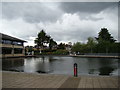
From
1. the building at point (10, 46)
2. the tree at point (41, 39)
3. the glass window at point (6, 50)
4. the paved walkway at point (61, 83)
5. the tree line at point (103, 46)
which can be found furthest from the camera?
the tree at point (41, 39)

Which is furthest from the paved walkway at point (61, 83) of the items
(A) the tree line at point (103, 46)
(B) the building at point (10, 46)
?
(A) the tree line at point (103, 46)

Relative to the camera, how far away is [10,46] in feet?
147

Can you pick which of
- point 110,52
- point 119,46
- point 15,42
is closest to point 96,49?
point 110,52

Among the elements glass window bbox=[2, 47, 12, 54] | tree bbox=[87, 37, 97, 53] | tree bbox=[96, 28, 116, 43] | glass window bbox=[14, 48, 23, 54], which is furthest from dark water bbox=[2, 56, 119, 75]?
tree bbox=[96, 28, 116, 43]

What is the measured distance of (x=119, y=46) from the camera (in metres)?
54.5

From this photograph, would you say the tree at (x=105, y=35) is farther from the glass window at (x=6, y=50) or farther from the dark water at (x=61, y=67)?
the dark water at (x=61, y=67)

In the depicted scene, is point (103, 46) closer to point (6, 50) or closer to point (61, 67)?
point (6, 50)

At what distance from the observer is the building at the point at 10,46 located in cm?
4106

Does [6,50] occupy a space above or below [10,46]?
below

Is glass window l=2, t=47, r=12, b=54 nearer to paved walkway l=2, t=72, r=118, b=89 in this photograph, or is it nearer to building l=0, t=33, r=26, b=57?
building l=0, t=33, r=26, b=57

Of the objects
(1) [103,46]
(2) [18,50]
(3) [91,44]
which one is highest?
(3) [91,44]

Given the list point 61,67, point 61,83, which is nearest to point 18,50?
point 61,67

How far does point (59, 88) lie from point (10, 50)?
41466mm

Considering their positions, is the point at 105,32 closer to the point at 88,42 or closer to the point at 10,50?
the point at 88,42
